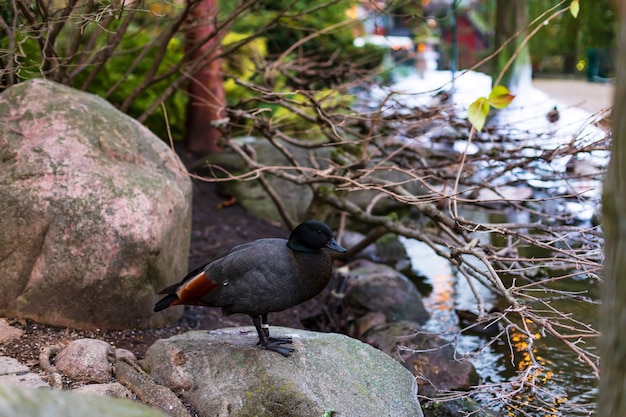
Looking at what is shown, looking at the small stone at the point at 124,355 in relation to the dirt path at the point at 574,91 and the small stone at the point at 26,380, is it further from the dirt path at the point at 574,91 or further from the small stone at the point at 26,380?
the dirt path at the point at 574,91

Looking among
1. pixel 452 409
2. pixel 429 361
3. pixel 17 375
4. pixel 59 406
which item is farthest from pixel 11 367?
pixel 429 361

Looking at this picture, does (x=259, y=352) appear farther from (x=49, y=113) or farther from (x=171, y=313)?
(x=49, y=113)

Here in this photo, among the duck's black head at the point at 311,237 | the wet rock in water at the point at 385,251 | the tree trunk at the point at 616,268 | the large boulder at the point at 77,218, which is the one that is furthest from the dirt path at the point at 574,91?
the tree trunk at the point at 616,268

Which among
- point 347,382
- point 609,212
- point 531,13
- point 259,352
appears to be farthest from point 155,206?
point 531,13

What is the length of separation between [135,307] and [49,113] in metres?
1.49

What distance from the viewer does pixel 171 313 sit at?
215 inches

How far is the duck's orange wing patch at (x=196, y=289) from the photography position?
4.26 metres

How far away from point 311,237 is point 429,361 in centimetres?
199

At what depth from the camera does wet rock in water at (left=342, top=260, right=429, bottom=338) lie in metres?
6.88

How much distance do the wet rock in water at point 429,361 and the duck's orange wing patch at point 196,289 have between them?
5.34ft

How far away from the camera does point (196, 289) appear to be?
4.29 meters

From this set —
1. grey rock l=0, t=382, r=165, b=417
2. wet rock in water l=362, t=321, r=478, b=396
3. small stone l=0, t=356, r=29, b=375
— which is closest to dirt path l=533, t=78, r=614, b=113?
wet rock in water l=362, t=321, r=478, b=396

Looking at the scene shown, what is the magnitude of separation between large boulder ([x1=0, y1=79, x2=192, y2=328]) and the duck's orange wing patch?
0.74 meters

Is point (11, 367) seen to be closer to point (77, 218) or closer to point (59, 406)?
point (77, 218)
